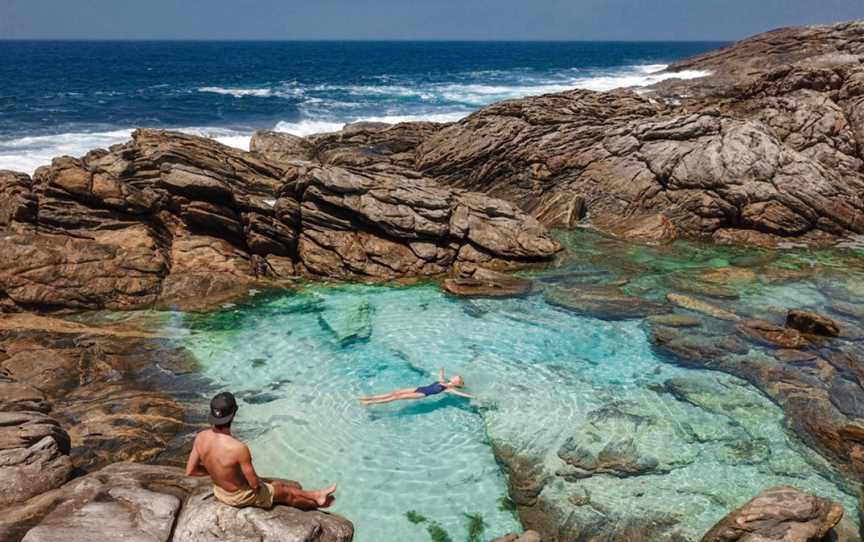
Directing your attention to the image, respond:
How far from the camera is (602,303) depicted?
19516 millimetres

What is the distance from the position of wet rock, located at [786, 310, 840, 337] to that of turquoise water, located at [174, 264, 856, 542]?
3.80 m

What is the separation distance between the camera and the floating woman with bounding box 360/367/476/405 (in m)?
14.4

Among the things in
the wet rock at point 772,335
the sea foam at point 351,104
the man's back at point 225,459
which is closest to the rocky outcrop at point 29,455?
the man's back at point 225,459

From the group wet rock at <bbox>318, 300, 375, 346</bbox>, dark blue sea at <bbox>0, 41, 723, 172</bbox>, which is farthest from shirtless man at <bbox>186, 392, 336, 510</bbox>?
dark blue sea at <bbox>0, 41, 723, 172</bbox>

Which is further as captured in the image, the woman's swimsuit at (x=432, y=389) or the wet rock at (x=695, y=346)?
the wet rock at (x=695, y=346)

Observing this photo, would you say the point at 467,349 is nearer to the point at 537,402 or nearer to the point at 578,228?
the point at 537,402

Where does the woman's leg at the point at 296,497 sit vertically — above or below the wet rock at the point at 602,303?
above

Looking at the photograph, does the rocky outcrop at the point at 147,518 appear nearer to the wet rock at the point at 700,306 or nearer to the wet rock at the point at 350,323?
the wet rock at the point at 350,323

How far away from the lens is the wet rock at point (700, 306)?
60.7 ft

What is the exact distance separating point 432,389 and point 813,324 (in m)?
11.0

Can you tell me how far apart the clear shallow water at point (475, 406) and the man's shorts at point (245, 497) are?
3140 millimetres

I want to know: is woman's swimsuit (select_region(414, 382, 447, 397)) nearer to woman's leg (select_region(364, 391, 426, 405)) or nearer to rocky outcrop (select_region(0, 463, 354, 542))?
woman's leg (select_region(364, 391, 426, 405))

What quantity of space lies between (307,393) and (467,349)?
4637 millimetres

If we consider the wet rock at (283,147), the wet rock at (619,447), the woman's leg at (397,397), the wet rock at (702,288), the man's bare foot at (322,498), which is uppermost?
the wet rock at (283,147)
